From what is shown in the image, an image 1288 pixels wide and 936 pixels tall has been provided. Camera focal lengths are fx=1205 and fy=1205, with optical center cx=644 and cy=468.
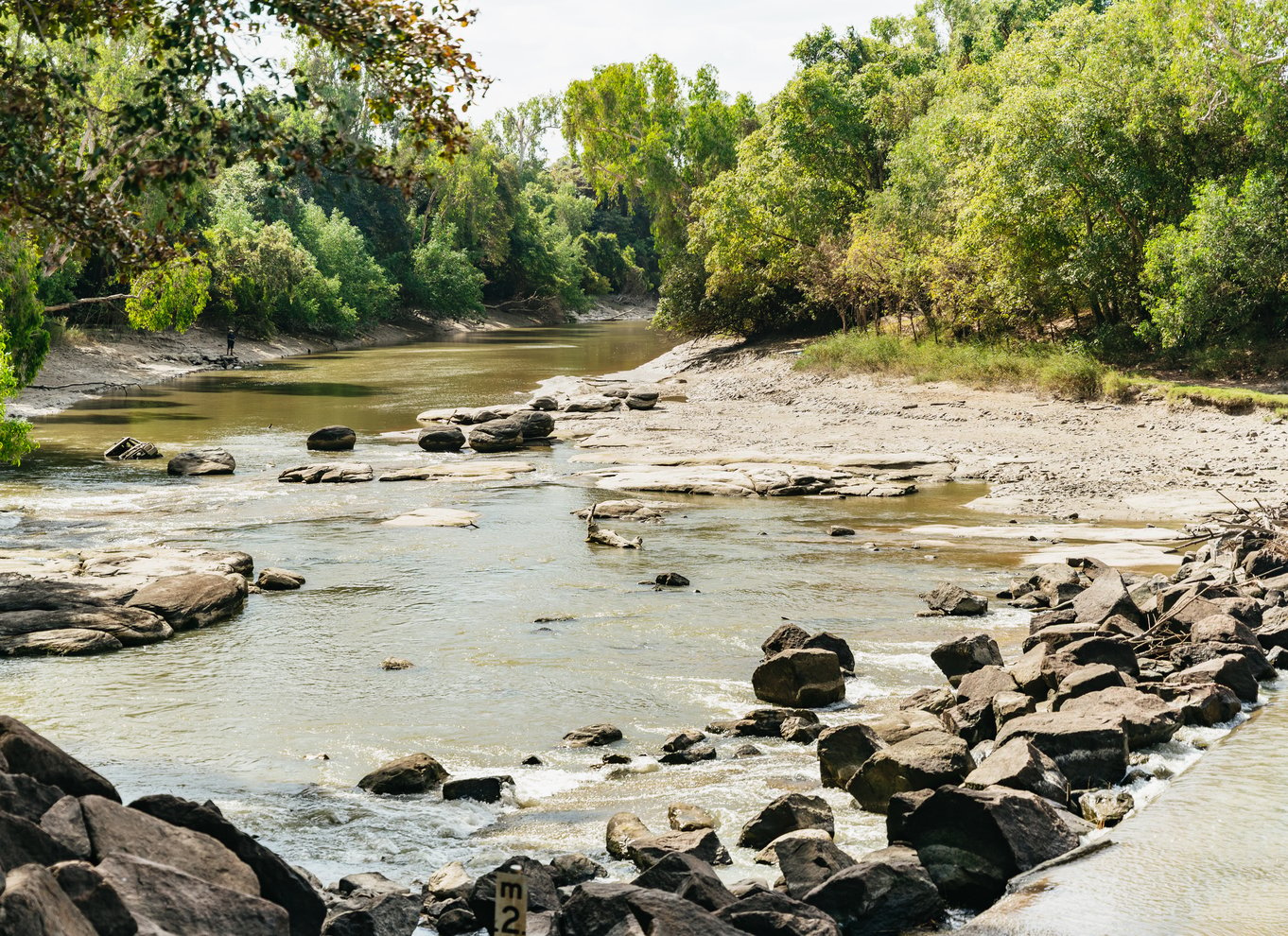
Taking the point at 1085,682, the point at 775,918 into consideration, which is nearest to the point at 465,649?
the point at 1085,682

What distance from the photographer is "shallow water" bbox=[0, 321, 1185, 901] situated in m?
9.49

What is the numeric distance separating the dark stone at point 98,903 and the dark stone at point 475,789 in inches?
164

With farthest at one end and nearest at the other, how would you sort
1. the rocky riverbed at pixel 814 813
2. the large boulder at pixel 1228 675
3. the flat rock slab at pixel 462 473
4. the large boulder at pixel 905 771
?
the flat rock slab at pixel 462 473
the large boulder at pixel 1228 675
the large boulder at pixel 905 771
the rocky riverbed at pixel 814 813

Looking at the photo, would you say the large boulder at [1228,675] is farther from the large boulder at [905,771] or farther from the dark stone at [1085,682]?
the large boulder at [905,771]

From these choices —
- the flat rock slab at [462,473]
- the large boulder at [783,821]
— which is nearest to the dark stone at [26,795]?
the large boulder at [783,821]

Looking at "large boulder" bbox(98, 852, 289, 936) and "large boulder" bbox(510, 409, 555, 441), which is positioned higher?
"large boulder" bbox(98, 852, 289, 936)

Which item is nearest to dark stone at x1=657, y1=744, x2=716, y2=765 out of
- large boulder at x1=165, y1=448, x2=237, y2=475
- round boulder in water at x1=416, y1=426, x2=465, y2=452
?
large boulder at x1=165, y1=448, x2=237, y2=475

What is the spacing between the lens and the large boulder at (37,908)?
489 centimetres

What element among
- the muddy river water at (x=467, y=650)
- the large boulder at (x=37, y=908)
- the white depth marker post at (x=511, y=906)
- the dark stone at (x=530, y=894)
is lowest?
the muddy river water at (x=467, y=650)

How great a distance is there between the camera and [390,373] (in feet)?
181

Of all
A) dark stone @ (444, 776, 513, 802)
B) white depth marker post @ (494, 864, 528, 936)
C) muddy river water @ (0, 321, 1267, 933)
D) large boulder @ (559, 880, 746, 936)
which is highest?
white depth marker post @ (494, 864, 528, 936)

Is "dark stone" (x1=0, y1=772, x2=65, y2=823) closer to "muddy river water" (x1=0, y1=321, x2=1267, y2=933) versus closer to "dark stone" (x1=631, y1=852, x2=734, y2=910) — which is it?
"muddy river water" (x1=0, y1=321, x2=1267, y2=933)

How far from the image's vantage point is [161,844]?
6.47 metres

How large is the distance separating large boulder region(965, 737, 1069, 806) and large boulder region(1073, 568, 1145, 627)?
15.2ft
